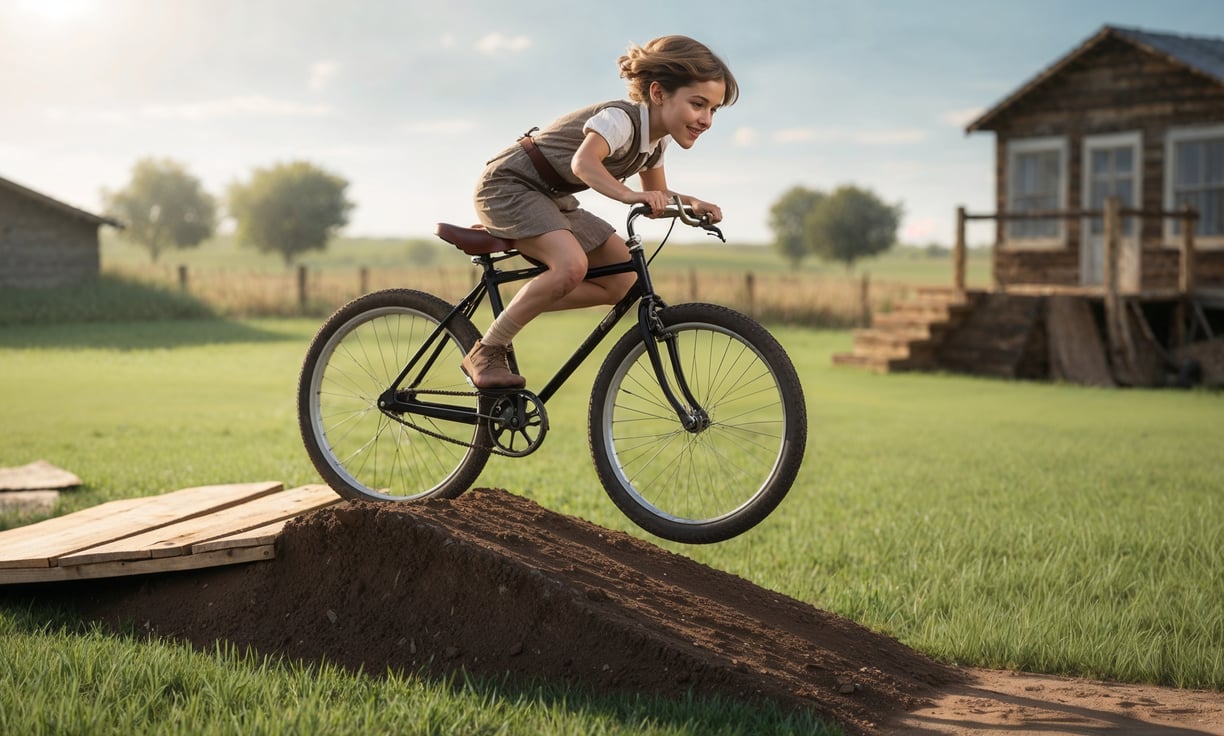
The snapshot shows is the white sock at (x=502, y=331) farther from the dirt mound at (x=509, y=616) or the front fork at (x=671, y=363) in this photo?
the dirt mound at (x=509, y=616)

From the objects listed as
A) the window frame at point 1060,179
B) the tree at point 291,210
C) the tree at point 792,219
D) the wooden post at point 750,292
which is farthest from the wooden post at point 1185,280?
the tree at point 792,219

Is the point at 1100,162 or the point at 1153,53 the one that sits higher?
the point at 1153,53

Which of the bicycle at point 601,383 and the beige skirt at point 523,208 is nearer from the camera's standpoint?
the bicycle at point 601,383

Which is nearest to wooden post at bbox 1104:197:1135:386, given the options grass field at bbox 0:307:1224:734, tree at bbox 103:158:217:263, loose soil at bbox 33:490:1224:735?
grass field at bbox 0:307:1224:734

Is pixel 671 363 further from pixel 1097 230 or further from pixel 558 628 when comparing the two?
pixel 1097 230

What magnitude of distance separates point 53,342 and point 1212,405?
18.6m

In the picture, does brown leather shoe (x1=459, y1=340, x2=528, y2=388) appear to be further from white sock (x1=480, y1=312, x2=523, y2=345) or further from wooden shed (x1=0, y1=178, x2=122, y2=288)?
wooden shed (x1=0, y1=178, x2=122, y2=288)

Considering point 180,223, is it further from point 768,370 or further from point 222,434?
point 768,370

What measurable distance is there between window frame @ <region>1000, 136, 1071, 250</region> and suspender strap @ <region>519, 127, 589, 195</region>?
61.0 ft

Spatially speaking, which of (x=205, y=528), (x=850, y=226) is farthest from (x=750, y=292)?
(x=850, y=226)

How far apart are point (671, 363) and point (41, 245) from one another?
33814mm

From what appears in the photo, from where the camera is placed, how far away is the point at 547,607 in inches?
159

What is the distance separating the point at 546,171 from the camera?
4.52 metres

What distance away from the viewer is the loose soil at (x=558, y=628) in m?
3.88
